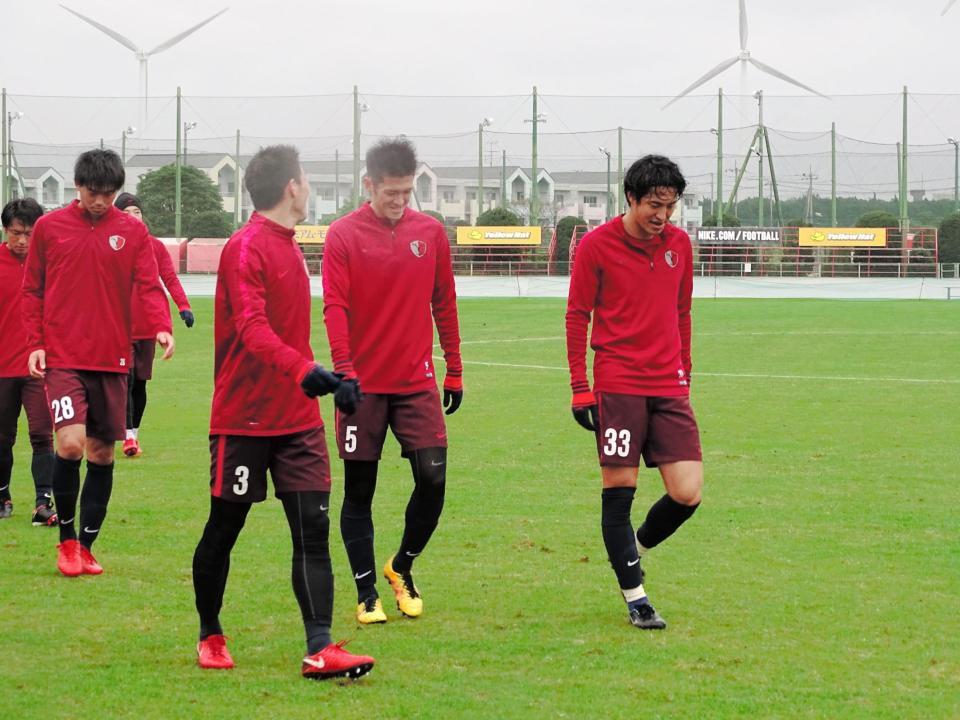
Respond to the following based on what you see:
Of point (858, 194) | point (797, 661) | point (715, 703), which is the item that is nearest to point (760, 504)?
point (797, 661)

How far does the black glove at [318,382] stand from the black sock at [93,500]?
298 cm

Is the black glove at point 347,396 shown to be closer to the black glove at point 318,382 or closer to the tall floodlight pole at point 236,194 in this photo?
the black glove at point 318,382

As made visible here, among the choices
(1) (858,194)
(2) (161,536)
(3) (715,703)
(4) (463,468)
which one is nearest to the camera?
(3) (715,703)

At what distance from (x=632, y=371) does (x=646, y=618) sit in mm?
1158

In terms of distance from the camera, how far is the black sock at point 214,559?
600 centimetres

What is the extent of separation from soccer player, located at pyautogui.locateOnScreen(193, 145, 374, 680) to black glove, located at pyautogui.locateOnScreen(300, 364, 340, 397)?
0.33 metres

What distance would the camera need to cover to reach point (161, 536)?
8891mm

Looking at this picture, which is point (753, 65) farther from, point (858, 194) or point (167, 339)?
point (167, 339)

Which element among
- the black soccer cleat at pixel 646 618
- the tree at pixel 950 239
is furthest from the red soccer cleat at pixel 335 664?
the tree at pixel 950 239

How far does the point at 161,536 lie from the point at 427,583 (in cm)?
217

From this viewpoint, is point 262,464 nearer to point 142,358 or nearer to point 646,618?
point 646,618

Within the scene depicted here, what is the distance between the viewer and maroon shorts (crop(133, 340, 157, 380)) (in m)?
12.5

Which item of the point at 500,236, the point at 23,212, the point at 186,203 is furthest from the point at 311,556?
the point at 500,236

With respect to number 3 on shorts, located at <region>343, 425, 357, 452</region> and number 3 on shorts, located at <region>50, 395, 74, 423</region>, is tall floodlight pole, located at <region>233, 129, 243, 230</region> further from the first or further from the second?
number 3 on shorts, located at <region>343, 425, 357, 452</region>
